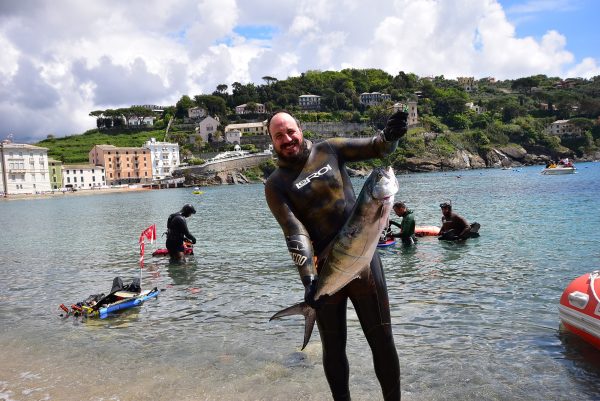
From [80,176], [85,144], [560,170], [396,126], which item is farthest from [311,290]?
[85,144]

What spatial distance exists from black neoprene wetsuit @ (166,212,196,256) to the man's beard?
13.5 metres

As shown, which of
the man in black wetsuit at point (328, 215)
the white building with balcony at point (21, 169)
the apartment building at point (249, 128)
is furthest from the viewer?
the apartment building at point (249, 128)

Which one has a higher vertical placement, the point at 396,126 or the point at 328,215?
the point at 396,126

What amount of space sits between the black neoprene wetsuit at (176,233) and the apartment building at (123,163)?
145177 millimetres

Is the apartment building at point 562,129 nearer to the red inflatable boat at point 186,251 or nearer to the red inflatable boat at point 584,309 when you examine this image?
the red inflatable boat at point 186,251

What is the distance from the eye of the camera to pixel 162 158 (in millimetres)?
161750

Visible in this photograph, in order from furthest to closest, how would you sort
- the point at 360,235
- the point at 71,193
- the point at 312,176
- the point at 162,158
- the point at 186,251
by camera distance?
the point at 162,158 → the point at 71,193 → the point at 186,251 → the point at 312,176 → the point at 360,235

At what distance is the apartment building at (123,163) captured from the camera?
500ft

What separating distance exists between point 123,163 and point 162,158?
42.8ft

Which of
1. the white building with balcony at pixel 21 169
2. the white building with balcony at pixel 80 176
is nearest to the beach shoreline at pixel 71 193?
the white building with balcony at pixel 21 169

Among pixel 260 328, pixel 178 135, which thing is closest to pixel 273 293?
pixel 260 328

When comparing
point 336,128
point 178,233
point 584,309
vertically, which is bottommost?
point 584,309

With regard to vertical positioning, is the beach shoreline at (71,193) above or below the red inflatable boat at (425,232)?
above

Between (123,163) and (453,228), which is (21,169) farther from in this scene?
(453,228)
